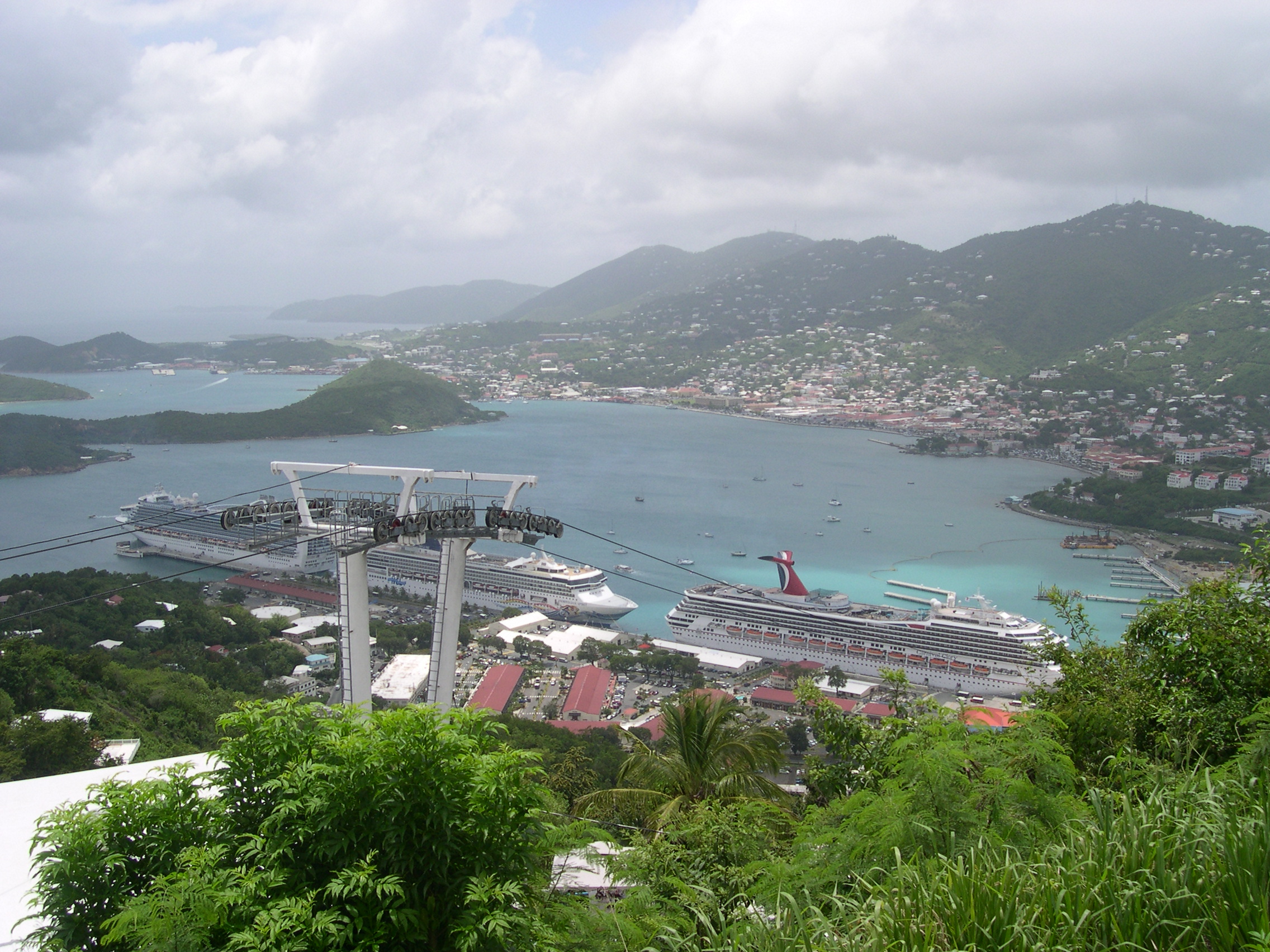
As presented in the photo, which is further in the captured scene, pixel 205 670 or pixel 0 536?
pixel 0 536

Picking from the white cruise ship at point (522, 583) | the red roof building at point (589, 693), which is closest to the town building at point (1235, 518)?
the white cruise ship at point (522, 583)

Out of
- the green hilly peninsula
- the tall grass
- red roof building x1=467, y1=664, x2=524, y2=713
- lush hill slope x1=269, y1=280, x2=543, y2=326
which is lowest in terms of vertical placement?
red roof building x1=467, y1=664, x2=524, y2=713

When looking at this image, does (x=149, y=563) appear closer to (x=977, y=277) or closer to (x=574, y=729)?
→ (x=574, y=729)

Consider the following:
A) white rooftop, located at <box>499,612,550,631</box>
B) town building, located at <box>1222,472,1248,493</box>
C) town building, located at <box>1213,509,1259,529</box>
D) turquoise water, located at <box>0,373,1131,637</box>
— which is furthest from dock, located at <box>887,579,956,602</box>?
town building, located at <box>1222,472,1248,493</box>

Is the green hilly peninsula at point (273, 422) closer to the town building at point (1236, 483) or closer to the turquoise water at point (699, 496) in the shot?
the turquoise water at point (699, 496)

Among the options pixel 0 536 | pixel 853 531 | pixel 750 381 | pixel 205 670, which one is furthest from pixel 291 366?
pixel 205 670

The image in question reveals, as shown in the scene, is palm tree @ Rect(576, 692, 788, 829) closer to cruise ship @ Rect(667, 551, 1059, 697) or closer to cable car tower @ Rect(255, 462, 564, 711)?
cable car tower @ Rect(255, 462, 564, 711)
